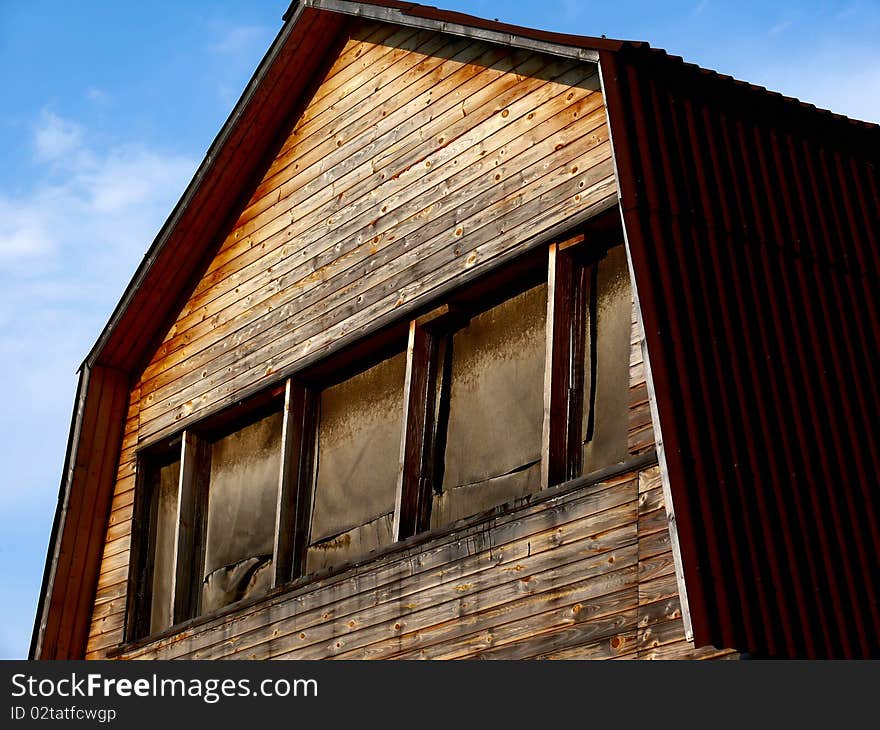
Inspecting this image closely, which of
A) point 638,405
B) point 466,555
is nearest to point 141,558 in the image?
point 466,555

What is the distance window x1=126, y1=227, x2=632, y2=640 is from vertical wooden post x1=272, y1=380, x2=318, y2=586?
13mm

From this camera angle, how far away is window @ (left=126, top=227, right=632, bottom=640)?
922 cm

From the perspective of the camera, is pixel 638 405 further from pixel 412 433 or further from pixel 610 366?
pixel 412 433

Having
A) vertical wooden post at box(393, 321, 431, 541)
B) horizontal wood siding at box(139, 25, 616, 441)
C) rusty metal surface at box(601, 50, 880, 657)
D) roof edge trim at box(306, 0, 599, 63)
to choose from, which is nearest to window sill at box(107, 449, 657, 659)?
vertical wooden post at box(393, 321, 431, 541)

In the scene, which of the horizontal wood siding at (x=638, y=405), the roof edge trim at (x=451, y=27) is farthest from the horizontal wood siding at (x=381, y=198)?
the horizontal wood siding at (x=638, y=405)

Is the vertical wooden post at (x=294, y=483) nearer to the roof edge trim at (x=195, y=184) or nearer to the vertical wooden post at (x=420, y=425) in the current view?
the vertical wooden post at (x=420, y=425)

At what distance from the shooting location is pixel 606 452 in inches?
349

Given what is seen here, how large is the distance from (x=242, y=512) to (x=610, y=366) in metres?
4.19

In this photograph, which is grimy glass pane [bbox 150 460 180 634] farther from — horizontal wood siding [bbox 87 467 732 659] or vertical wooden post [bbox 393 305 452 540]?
vertical wooden post [bbox 393 305 452 540]

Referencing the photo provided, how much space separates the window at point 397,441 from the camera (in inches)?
363

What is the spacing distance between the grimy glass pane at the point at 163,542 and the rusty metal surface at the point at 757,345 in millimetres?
6098

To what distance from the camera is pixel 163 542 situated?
12.7m
